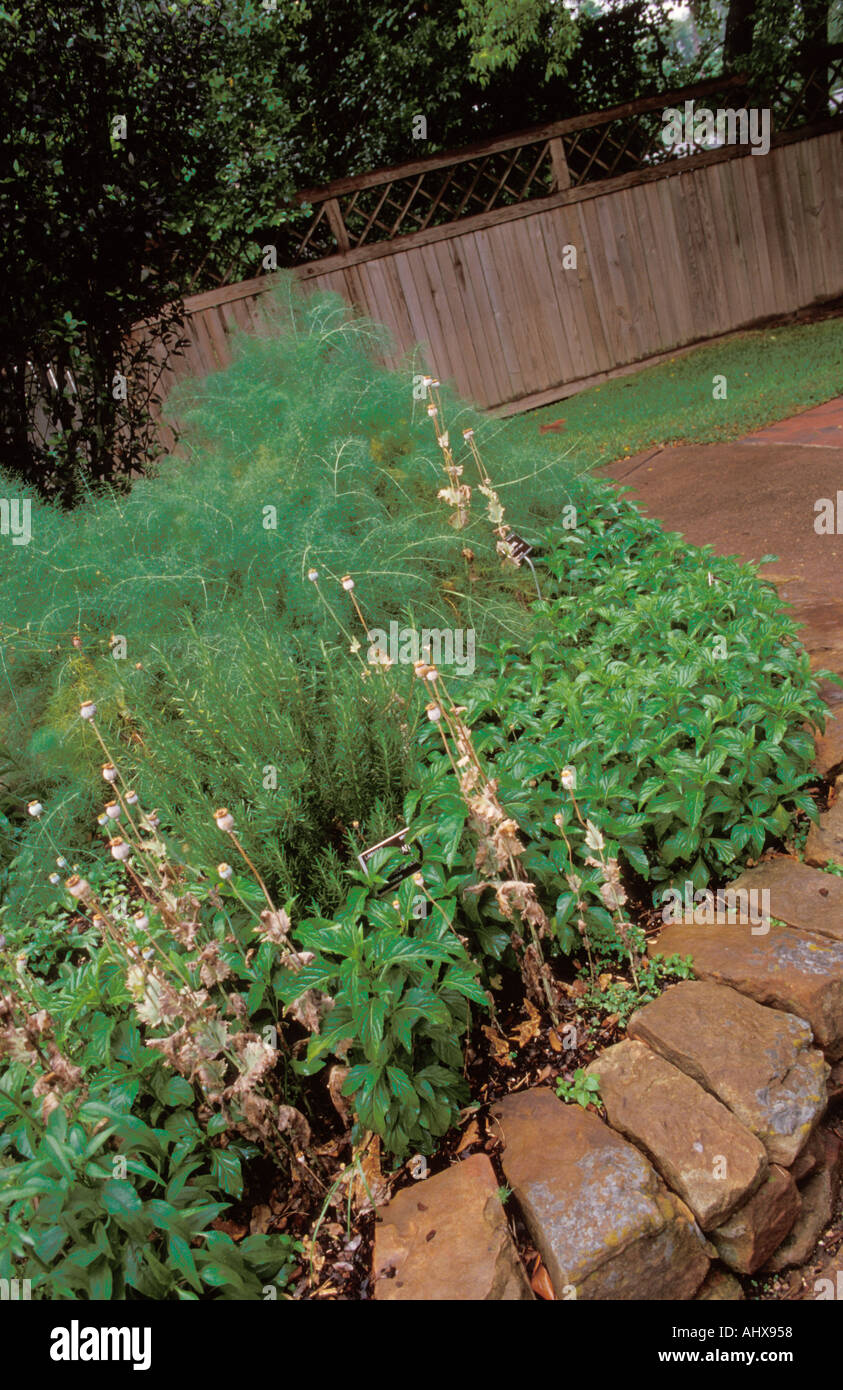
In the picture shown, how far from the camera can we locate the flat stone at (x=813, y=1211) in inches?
67.9

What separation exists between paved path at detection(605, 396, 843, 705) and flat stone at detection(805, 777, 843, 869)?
20.1 inches

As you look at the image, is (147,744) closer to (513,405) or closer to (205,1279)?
(205,1279)

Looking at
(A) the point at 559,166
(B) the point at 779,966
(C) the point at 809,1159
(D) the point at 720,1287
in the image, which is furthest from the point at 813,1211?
(A) the point at 559,166

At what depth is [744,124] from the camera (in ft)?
29.8

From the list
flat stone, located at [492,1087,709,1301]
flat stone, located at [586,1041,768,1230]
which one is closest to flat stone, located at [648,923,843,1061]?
flat stone, located at [586,1041,768,1230]

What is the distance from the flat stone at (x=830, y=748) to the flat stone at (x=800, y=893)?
1.20ft

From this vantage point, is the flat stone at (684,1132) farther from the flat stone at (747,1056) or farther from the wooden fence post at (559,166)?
the wooden fence post at (559,166)

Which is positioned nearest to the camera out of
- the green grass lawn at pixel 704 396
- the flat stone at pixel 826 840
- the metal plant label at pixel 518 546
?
the flat stone at pixel 826 840

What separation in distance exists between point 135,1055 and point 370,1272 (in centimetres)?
65

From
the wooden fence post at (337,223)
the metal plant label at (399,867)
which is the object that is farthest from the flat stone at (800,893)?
the wooden fence post at (337,223)

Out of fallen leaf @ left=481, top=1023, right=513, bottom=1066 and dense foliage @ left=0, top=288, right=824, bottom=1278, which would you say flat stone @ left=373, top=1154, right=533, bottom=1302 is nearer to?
dense foliage @ left=0, top=288, right=824, bottom=1278

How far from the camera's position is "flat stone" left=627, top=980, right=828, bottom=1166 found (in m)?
1.75

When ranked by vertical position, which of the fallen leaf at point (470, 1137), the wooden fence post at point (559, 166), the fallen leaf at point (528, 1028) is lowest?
the fallen leaf at point (470, 1137)

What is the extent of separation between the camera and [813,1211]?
1.79m
